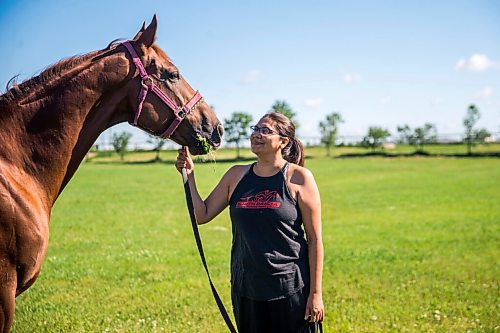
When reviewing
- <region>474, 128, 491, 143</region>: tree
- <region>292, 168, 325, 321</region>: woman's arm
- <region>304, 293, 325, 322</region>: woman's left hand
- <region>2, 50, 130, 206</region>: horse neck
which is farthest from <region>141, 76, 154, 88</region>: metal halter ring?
<region>474, 128, 491, 143</region>: tree

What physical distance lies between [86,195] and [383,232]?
47.6 ft

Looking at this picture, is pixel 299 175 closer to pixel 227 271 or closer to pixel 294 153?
pixel 294 153

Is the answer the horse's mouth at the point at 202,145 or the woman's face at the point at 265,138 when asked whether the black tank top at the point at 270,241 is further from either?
the horse's mouth at the point at 202,145

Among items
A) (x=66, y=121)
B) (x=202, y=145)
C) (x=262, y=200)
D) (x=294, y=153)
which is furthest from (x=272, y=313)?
(x=66, y=121)

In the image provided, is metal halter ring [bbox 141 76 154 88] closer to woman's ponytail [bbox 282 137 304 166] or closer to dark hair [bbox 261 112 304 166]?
dark hair [bbox 261 112 304 166]

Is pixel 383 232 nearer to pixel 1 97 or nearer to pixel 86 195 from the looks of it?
pixel 1 97

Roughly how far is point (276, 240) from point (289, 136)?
2.59ft

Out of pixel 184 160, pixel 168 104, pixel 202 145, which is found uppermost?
pixel 168 104

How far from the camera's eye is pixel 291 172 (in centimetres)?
362

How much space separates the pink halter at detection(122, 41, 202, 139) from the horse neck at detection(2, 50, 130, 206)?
91 millimetres

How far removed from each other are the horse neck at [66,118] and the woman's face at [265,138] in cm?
99

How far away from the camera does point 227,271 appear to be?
8.39 meters

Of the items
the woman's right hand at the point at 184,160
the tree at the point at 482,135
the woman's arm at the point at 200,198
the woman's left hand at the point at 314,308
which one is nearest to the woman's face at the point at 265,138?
the woman's arm at the point at 200,198

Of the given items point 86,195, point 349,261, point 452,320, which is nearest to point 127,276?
point 349,261
